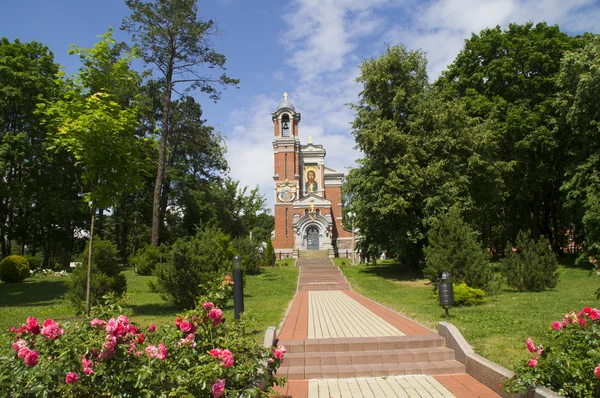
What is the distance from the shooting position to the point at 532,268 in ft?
49.1

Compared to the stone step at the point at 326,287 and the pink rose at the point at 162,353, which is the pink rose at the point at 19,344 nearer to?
the pink rose at the point at 162,353

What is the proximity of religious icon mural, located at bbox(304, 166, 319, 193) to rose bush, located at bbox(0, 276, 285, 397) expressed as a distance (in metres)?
48.6

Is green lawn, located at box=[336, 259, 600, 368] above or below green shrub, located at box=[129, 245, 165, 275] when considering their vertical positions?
below

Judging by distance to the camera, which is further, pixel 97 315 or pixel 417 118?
pixel 417 118

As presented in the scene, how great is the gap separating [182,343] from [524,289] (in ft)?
47.3

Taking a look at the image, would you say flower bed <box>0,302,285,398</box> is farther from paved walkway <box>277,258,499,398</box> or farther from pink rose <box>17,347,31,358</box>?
paved walkway <box>277,258,499,398</box>

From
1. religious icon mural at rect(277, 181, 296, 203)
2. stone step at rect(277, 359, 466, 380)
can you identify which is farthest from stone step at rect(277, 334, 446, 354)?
religious icon mural at rect(277, 181, 296, 203)

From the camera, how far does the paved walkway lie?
5.59 metres

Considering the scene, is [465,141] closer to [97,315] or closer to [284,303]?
[284,303]

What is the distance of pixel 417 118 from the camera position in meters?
21.4

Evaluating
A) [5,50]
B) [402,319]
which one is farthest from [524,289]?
[5,50]

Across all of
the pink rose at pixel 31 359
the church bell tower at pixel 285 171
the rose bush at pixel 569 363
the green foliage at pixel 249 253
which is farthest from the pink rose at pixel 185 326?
the church bell tower at pixel 285 171

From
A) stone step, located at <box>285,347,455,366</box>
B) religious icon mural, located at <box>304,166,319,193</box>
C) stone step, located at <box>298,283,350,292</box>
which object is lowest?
stone step, located at <box>298,283,350,292</box>

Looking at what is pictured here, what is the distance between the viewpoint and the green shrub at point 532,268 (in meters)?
14.9
